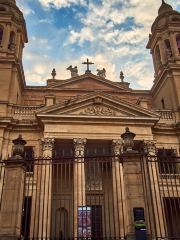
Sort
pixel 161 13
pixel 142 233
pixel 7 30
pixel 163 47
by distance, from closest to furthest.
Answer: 1. pixel 142 233
2. pixel 7 30
3. pixel 163 47
4. pixel 161 13

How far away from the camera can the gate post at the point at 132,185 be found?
8.84 meters

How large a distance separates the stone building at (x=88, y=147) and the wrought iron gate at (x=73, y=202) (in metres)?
0.07

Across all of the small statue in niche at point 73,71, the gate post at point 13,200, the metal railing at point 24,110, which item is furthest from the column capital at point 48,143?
the small statue in niche at point 73,71

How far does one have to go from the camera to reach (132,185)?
30.4 feet

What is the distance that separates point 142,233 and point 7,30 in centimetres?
2222

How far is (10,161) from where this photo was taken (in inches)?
381

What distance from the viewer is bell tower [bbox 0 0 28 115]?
73.7ft

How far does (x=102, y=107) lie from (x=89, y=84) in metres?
7.51

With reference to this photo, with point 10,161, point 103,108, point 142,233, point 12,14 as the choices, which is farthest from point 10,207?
point 12,14

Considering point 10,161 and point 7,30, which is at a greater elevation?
point 7,30

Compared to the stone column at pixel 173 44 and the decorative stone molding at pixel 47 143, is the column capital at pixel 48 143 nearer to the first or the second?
the decorative stone molding at pixel 47 143

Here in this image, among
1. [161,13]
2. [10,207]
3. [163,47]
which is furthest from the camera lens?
[161,13]

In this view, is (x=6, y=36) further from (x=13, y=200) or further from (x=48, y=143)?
(x=13, y=200)

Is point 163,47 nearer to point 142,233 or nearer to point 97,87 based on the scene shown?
point 97,87
